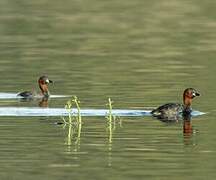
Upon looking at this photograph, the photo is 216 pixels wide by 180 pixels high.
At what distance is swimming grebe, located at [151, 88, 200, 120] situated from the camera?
31.1 m

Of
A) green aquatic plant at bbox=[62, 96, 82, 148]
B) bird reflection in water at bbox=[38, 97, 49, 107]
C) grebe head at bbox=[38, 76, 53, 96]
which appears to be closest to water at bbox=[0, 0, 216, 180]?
green aquatic plant at bbox=[62, 96, 82, 148]

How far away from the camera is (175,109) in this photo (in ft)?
105

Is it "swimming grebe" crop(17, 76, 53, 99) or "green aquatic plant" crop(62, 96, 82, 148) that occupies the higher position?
"swimming grebe" crop(17, 76, 53, 99)

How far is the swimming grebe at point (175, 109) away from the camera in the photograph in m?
31.1

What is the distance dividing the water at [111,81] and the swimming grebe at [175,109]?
0.42 m

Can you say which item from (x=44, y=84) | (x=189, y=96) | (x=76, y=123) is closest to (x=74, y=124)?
(x=76, y=123)

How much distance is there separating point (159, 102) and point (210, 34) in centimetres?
2662

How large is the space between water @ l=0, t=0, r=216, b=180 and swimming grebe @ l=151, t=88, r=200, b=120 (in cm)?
42

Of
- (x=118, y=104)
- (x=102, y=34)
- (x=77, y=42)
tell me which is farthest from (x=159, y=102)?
(x=102, y=34)

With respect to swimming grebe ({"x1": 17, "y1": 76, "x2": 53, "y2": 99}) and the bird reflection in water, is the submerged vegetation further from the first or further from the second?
swimming grebe ({"x1": 17, "y1": 76, "x2": 53, "y2": 99})

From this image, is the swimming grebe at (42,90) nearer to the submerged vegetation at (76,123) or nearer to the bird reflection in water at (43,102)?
the bird reflection in water at (43,102)

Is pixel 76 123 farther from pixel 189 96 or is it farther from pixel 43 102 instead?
pixel 43 102

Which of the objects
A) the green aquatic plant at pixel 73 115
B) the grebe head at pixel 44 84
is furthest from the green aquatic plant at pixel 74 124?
the grebe head at pixel 44 84

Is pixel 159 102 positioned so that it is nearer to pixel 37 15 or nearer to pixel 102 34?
pixel 102 34
